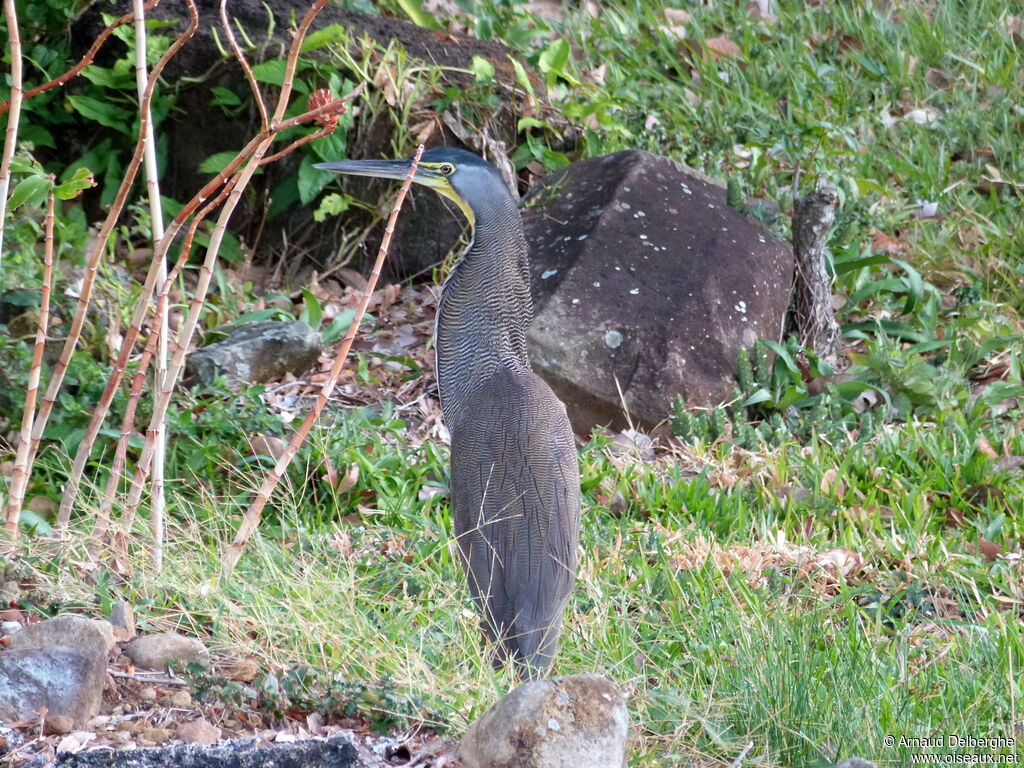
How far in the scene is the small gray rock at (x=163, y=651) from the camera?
2850 millimetres

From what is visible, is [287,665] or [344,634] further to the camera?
[344,634]

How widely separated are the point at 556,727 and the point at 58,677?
1.04 meters

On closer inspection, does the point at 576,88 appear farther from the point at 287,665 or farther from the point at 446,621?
the point at 287,665

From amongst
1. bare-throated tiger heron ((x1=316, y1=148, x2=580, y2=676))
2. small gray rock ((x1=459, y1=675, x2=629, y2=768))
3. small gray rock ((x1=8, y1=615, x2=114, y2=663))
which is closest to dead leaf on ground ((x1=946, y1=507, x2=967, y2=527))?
bare-throated tiger heron ((x1=316, y1=148, x2=580, y2=676))

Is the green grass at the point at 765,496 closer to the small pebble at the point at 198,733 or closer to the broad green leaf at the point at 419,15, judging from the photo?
the small pebble at the point at 198,733

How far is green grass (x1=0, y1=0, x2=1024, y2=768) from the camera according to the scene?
10.2 feet

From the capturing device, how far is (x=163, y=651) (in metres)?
2.87

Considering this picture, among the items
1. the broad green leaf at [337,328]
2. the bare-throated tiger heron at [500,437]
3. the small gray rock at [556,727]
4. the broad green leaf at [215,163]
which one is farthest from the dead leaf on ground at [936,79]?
the small gray rock at [556,727]

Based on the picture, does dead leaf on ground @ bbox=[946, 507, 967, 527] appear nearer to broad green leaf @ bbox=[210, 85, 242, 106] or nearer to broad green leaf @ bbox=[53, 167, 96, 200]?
broad green leaf @ bbox=[53, 167, 96, 200]

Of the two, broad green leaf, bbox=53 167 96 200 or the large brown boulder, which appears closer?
broad green leaf, bbox=53 167 96 200

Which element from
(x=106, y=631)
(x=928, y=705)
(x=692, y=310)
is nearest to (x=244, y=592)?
(x=106, y=631)

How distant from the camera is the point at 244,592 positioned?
130 inches

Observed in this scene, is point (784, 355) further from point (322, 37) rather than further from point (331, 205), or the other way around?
point (322, 37)

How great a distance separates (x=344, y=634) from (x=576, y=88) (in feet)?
16.8
